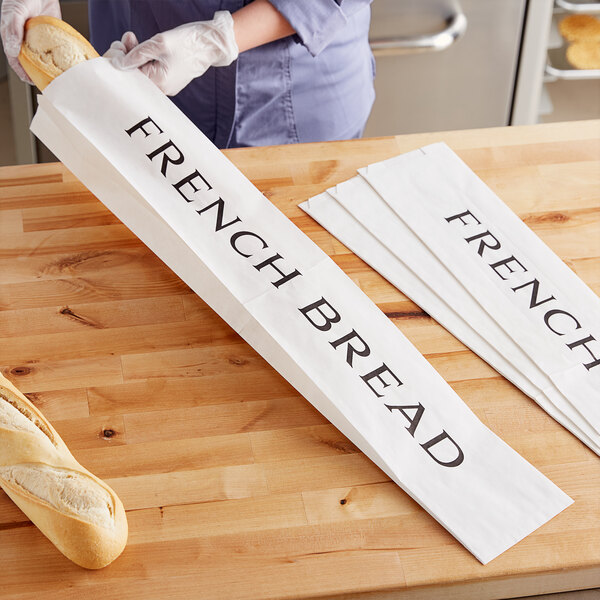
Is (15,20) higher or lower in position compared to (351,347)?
higher

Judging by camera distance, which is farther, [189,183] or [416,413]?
[189,183]

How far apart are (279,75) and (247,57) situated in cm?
7

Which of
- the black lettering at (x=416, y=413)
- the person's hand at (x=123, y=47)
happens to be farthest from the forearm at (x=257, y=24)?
the black lettering at (x=416, y=413)

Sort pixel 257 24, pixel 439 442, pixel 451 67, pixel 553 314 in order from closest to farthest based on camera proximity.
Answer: pixel 439 442 < pixel 553 314 < pixel 257 24 < pixel 451 67

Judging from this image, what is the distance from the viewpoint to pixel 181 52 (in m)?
1.12

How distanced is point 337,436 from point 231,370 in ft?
0.48

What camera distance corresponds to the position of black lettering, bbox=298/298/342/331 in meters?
0.95

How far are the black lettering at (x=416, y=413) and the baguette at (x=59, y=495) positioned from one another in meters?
0.31

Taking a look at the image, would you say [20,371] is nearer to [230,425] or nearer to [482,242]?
[230,425]

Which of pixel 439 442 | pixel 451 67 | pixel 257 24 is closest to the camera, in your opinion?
pixel 439 442

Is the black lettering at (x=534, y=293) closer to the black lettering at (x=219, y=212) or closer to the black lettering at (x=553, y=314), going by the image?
the black lettering at (x=553, y=314)

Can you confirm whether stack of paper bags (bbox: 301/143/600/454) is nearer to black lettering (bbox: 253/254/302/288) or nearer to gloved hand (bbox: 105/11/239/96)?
black lettering (bbox: 253/254/302/288)

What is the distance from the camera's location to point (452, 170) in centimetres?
114

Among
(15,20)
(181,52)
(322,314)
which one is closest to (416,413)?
(322,314)
